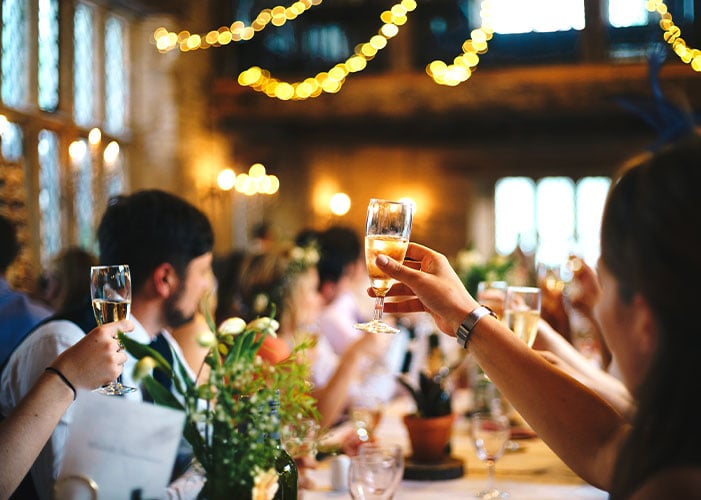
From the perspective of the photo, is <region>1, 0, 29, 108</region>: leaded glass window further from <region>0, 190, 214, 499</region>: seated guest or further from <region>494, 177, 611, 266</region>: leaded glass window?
<region>494, 177, 611, 266</region>: leaded glass window

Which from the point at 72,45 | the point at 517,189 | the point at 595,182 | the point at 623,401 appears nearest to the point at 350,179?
the point at 517,189

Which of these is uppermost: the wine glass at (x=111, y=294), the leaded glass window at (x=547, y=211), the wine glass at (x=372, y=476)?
the leaded glass window at (x=547, y=211)

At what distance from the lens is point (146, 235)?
2.23 metres

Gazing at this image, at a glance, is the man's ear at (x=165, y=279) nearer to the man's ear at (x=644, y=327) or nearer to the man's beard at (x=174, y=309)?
the man's beard at (x=174, y=309)

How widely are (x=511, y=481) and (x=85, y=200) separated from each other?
5.99 meters

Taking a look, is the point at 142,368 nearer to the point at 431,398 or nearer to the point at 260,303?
the point at 431,398

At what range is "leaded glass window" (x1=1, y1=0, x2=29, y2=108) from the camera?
6.39m

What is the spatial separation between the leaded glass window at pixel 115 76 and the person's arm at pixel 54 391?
23.0 ft

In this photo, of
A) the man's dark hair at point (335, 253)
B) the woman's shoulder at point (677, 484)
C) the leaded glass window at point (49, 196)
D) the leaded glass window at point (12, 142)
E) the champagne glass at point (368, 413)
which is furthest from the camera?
the leaded glass window at point (49, 196)

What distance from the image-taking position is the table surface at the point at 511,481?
7.25 feet

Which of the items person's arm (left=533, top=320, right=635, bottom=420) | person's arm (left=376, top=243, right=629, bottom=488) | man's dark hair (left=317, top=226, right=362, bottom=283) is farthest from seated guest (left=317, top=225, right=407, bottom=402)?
person's arm (left=376, top=243, right=629, bottom=488)

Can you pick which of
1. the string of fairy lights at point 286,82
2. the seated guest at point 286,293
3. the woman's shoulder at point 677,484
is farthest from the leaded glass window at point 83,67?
the woman's shoulder at point 677,484

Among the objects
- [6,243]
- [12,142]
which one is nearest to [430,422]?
[6,243]

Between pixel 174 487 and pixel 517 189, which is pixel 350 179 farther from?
pixel 174 487
